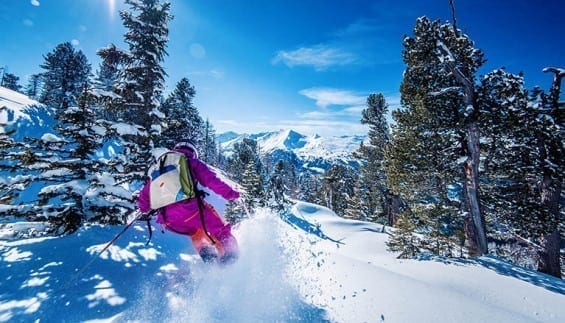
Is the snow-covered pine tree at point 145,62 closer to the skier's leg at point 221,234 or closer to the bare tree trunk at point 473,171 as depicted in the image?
the skier's leg at point 221,234

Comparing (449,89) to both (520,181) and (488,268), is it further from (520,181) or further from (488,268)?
(488,268)

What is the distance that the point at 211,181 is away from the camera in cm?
441

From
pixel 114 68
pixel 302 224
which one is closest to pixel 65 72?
pixel 114 68

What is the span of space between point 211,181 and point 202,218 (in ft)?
2.07

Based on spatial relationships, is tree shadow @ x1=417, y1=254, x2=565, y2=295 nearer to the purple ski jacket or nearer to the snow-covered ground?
the snow-covered ground

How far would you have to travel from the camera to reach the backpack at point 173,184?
424 cm

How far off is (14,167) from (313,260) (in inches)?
296

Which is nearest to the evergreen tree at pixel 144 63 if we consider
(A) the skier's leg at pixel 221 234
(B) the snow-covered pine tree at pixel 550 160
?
(A) the skier's leg at pixel 221 234

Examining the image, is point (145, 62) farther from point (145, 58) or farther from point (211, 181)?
point (211, 181)

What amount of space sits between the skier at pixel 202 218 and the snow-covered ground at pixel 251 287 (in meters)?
0.32

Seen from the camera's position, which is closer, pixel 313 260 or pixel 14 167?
pixel 313 260

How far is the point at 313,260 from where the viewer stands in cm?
520

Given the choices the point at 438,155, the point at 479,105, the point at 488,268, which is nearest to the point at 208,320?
the point at 488,268

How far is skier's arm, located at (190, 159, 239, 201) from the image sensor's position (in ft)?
14.4
